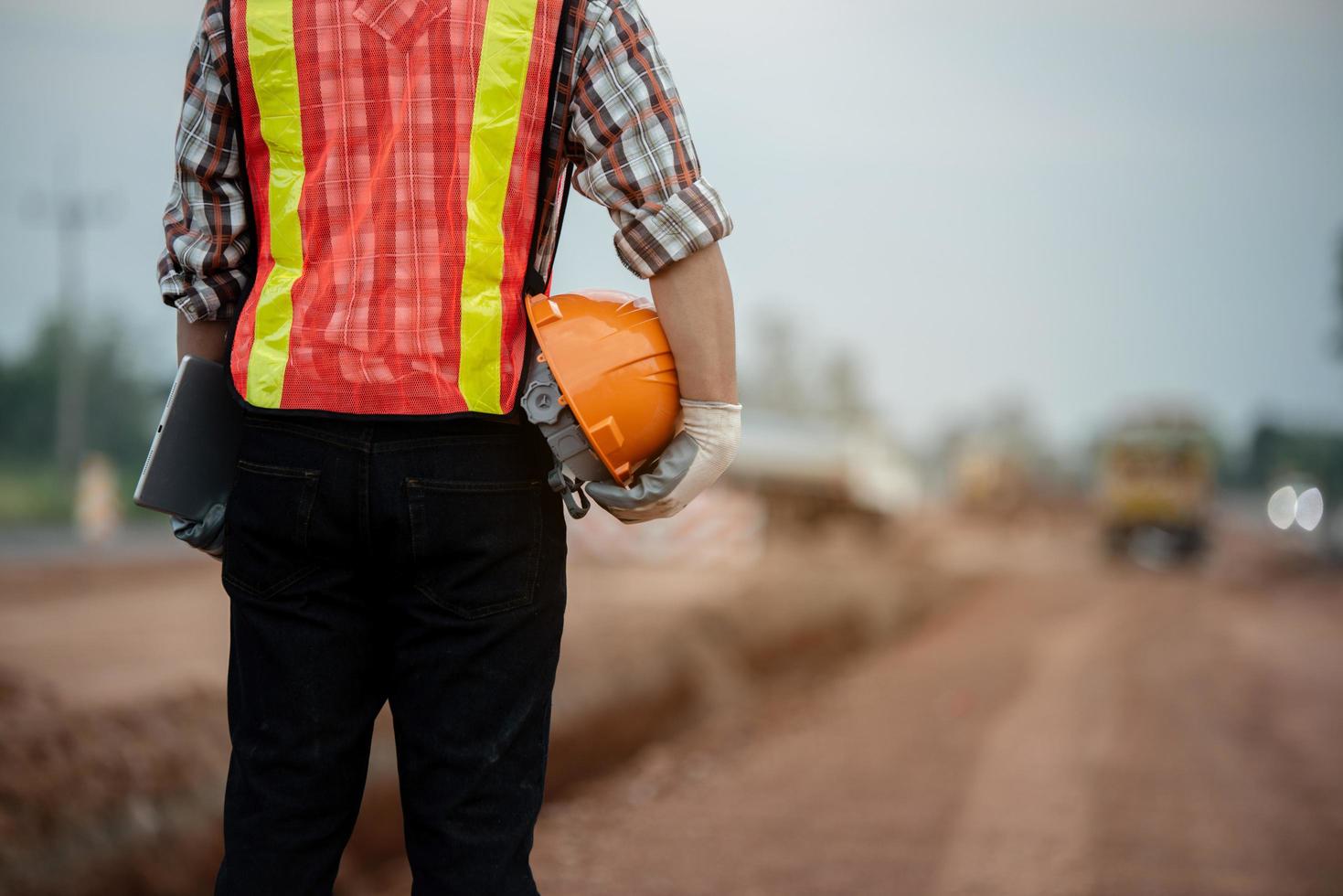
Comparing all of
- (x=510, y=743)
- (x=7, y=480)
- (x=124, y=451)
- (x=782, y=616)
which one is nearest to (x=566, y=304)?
(x=510, y=743)

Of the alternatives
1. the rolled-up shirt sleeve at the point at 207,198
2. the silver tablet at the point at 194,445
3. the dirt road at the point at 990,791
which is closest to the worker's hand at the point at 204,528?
the silver tablet at the point at 194,445

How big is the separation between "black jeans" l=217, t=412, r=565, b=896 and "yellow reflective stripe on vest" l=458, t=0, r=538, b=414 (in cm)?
12

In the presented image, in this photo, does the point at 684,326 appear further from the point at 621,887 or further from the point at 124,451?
the point at 124,451

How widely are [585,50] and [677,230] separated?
337mm

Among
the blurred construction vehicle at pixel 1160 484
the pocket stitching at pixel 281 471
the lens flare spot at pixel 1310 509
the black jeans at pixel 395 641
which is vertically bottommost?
the lens flare spot at pixel 1310 509

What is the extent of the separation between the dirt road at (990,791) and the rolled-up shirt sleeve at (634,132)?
3500 millimetres

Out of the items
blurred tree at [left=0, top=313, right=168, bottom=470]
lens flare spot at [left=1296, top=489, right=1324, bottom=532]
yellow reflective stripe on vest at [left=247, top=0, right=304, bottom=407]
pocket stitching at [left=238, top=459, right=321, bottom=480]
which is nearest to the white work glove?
pocket stitching at [left=238, top=459, right=321, bottom=480]

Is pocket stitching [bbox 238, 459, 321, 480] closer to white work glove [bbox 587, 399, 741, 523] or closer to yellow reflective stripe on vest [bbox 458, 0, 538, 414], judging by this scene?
yellow reflective stripe on vest [bbox 458, 0, 538, 414]

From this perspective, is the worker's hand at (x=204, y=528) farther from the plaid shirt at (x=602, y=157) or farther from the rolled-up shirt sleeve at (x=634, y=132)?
the rolled-up shirt sleeve at (x=634, y=132)

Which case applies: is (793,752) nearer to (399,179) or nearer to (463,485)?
(463,485)

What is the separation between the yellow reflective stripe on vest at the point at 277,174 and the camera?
6.23 feet

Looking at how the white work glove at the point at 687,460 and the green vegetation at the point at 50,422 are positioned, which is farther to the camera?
the green vegetation at the point at 50,422

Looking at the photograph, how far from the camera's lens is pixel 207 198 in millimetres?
2039

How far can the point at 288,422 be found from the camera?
1860 mm
